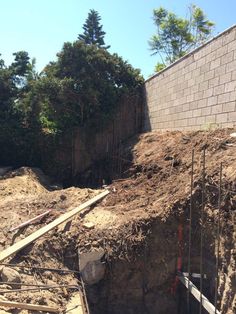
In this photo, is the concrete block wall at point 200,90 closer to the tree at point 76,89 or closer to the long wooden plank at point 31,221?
the tree at point 76,89

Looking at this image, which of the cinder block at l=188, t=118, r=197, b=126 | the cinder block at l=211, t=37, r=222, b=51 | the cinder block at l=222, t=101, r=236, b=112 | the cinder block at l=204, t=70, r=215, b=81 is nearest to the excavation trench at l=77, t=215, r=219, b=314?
the cinder block at l=222, t=101, r=236, b=112

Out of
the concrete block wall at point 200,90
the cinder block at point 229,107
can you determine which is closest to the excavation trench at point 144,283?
the cinder block at point 229,107

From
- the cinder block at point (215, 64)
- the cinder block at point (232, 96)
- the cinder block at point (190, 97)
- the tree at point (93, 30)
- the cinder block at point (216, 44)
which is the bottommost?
the cinder block at point (232, 96)

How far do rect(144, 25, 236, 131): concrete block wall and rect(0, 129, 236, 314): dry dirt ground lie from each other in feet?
1.97

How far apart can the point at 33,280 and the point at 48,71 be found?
9344mm

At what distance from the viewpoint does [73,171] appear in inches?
576

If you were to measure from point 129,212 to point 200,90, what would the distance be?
4.15m

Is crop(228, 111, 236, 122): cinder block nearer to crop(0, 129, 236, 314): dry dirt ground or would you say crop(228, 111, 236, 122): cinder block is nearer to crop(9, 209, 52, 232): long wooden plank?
crop(0, 129, 236, 314): dry dirt ground

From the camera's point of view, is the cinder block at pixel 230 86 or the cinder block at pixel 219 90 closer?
the cinder block at pixel 230 86

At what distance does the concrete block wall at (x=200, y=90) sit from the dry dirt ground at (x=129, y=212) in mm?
601

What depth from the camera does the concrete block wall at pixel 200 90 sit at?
920 centimetres

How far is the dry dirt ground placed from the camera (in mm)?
6551

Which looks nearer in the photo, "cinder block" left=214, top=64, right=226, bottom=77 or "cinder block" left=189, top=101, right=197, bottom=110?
"cinder block" left=214, top=64, right=226, bottom=77

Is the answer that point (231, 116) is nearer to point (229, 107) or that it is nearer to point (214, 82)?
point (229, 107)
